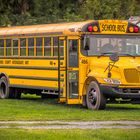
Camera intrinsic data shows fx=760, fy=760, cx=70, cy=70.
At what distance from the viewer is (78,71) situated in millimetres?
21047

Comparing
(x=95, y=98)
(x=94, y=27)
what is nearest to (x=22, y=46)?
(x=94, y=27)

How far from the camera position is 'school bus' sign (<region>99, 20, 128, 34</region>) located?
21281 mm

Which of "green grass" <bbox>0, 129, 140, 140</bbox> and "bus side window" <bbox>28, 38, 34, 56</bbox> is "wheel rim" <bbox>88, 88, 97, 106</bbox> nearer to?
"bus side window" <bbox>28, 38, 34, 56</bbox>

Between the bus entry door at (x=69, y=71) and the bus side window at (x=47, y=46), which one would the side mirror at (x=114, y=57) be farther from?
the bus side window at (x=47, y=46)

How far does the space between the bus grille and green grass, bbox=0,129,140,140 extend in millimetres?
5759

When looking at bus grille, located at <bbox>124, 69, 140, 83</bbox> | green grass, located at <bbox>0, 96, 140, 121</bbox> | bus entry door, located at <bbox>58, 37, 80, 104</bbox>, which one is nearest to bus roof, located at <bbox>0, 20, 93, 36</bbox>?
bus entry door, located at <bbox>58, 37, 80, 104</bbox>

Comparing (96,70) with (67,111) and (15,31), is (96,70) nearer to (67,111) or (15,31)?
(67,111)

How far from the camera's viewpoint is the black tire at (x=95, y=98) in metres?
20.1

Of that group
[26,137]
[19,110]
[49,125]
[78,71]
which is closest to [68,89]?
[78,71]

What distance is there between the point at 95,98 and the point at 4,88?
6429 mm

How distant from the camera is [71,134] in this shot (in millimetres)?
13492

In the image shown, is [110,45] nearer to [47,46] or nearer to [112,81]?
[112,81]

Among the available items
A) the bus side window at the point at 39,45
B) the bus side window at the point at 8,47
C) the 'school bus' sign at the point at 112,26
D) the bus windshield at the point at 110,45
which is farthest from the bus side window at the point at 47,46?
the bus side window at the point at 8,47

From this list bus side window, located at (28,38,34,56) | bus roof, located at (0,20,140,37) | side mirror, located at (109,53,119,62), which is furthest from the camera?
bus side window, located at (28,38,34,56)
